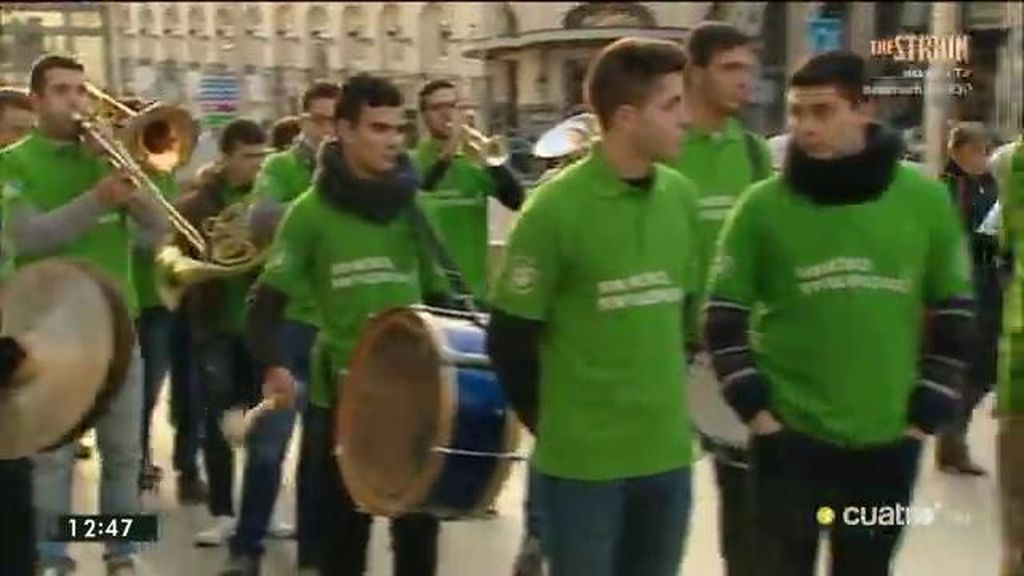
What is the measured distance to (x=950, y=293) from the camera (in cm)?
353

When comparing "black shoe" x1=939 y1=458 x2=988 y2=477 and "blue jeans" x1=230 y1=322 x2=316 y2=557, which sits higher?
"blue jeans" x1=230 y1=322 x2=316 y2=557

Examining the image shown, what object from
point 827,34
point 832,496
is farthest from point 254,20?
point 832,496

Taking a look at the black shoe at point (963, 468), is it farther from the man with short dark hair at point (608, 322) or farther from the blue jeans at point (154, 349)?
the man with short dark hair at point (608, 322)

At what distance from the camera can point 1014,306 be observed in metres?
3.98

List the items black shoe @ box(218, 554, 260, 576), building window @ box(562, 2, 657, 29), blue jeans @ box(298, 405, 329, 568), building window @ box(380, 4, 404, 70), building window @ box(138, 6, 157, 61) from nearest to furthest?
blue jeans @ box(298, 405, 329, 568), black shoe @ box(218, 554, 260, 576), building window @ box(138, 6, 157, 61), building window @ box(380, 4, 404, 70), building window @ box(562, 2, 657, 29)

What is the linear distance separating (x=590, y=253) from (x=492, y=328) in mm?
266

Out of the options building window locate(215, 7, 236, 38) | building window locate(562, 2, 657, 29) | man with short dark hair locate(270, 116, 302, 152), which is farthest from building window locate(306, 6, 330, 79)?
man with short dark hair locate(270, 116, 302, 152)

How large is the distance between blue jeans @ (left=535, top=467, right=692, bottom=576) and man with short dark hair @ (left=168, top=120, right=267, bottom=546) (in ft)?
8.30

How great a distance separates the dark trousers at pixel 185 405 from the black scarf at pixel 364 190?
7.09 ft

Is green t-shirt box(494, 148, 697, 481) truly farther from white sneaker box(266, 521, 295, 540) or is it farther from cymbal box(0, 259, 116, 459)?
white sneaker box(266, 521, 295, 540)

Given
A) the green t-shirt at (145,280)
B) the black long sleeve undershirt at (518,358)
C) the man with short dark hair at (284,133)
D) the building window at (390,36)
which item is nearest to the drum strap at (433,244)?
the black long sleeve undershirt at (518,358)

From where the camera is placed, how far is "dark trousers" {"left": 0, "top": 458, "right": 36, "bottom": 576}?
416 cm

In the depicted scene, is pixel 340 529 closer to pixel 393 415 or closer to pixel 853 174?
pixel 393 415

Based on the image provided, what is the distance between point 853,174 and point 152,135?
9.10 feet
